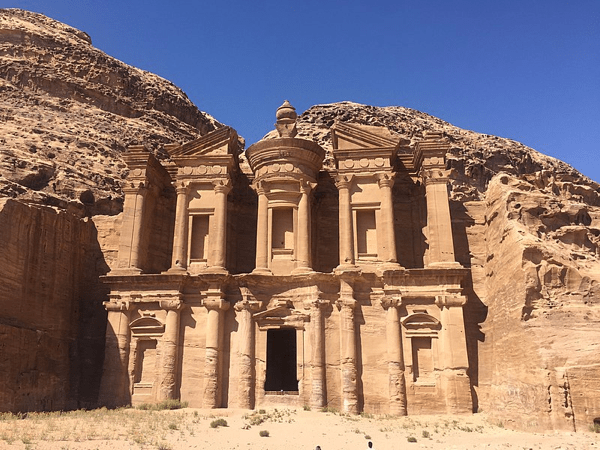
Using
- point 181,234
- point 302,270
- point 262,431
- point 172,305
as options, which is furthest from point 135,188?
point 262,431

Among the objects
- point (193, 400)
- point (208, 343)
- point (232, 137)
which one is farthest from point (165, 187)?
point (193, 400)

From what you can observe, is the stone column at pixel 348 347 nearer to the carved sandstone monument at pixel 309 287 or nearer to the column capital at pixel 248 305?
the carved sandstone monument at pixel 309 287

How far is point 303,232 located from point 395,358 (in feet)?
20.3

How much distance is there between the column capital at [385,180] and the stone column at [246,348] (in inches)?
285

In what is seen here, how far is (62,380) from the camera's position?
21719mm

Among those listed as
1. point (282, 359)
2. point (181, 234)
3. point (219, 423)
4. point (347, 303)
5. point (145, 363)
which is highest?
point (181, 234)

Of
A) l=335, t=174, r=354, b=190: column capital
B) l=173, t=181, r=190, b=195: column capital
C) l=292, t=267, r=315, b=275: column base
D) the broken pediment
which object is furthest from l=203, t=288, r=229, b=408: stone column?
l=335, t=174, r=354, b=190: column capital

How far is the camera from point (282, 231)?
23656 millimetres

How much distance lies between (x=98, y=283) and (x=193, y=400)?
7653 millimetres

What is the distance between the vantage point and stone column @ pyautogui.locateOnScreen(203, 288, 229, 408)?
2041cm

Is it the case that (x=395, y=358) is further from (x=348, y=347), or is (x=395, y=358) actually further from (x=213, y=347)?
(x=213, y=347)

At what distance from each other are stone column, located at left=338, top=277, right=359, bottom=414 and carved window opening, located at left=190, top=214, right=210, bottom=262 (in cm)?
635

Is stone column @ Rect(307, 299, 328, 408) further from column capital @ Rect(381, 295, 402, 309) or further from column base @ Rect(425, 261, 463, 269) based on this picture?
column base @ Rect(425, 261, 463, 269)

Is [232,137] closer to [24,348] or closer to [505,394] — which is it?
[24,348]
